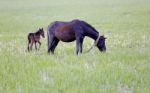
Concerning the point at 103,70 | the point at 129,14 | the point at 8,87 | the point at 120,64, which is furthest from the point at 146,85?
the point at 129,14

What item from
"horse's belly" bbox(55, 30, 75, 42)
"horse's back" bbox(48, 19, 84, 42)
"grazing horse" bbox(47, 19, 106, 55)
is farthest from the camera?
"horse's belly" bbox(55, 30, 75, 42)

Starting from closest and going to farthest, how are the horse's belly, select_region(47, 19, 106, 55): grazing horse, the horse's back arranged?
1. select_region(47, 19, 106, 55): grazing horse
2. the horse's back
3. the horse's belly

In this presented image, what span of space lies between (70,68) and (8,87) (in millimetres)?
2481

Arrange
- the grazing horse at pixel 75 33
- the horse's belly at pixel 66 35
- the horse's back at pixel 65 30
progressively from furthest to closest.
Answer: the horse's belly at pixel 66 35 → the horse's back at pixel 65 30 → the grazing horse at pixel 75 33

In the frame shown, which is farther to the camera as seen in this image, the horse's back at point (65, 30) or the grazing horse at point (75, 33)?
the horse's back at point (65, 30)

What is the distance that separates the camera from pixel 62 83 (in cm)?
772

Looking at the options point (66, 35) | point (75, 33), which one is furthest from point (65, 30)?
point (75, 33)

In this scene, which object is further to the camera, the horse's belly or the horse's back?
the horse's belly

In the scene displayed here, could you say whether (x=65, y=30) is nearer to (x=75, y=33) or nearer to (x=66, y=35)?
(x=66, y=35)

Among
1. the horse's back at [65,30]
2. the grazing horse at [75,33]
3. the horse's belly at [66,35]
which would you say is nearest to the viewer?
the grazing horse at [75,33]

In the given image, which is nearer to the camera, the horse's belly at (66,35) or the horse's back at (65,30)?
the horse's back at (65,30)

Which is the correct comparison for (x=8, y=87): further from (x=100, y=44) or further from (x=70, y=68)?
(x=100, y=44)

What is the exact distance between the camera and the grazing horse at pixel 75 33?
41.6 feet

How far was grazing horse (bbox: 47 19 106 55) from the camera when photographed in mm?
12688
